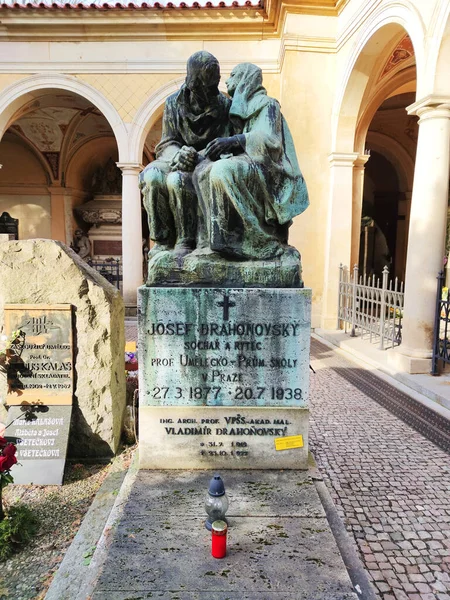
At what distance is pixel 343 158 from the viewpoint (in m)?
8.01

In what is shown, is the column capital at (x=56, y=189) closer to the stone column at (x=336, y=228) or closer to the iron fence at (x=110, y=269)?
the iron fence at (x=110, y=269)

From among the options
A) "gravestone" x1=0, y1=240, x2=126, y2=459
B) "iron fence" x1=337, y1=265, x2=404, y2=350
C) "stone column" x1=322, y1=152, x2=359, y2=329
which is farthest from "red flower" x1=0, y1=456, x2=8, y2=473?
"stone column" x1=322, y1=152, x2=359, y2=329

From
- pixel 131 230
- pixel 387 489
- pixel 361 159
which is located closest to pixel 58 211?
pixel 131 230

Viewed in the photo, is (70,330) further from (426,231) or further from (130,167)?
(130,167)

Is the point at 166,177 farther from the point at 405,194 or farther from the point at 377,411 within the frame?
the point at 405,194

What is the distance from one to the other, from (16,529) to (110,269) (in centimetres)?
1123

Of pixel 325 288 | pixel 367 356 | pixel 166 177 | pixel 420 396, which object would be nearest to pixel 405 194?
pixel 325 288

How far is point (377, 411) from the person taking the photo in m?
4.18

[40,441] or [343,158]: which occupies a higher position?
[343,158]

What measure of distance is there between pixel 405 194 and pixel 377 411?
12196 millimetres

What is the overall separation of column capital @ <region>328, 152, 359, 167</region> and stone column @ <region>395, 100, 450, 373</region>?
2.77 meters

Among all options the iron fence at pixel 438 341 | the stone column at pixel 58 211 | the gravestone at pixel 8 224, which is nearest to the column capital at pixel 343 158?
the iron fence at pixel 438 341

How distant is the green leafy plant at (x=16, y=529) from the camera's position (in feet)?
7.27

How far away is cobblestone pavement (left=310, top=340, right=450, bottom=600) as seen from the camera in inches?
78.7
